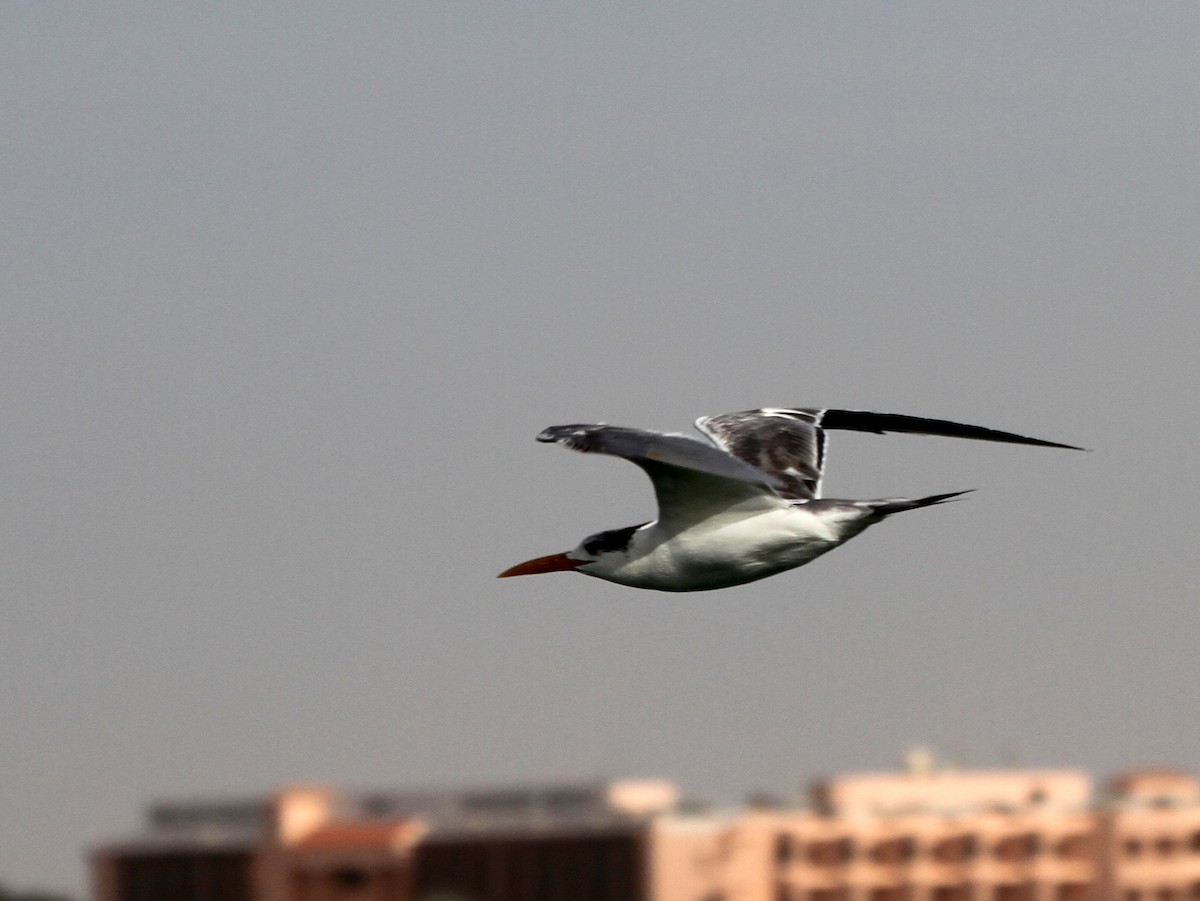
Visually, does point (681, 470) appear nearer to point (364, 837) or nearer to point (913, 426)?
point (913, 426)

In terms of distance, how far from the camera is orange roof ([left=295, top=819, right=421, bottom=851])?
5394 inches

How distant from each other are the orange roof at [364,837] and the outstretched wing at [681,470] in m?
118

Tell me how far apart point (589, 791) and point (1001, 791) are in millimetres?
23852

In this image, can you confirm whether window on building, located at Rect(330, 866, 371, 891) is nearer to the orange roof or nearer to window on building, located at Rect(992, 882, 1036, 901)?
the orange roof

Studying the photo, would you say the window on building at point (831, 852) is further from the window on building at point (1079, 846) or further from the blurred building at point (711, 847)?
the window on building at point (1079, 846)

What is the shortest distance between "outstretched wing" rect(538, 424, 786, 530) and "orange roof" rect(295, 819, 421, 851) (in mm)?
117984

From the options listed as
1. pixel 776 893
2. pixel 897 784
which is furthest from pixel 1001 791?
pixel 776 893

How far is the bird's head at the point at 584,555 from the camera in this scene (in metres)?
20.6

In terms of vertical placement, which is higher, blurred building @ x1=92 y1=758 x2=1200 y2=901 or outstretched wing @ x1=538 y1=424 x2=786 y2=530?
outstretched wing @ x1=538 y1=424 x2=786 y2=530

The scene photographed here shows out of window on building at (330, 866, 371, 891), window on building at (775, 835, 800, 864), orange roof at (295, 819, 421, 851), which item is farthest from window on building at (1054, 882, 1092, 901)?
window on building at (330, 866, 371, 891)

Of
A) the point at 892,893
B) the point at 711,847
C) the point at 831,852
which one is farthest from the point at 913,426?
the point at 892,893

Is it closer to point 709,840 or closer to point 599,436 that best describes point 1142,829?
point 709,840

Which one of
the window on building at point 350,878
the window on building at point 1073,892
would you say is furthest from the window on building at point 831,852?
the window on building at point 350,878

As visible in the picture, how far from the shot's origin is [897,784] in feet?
440
